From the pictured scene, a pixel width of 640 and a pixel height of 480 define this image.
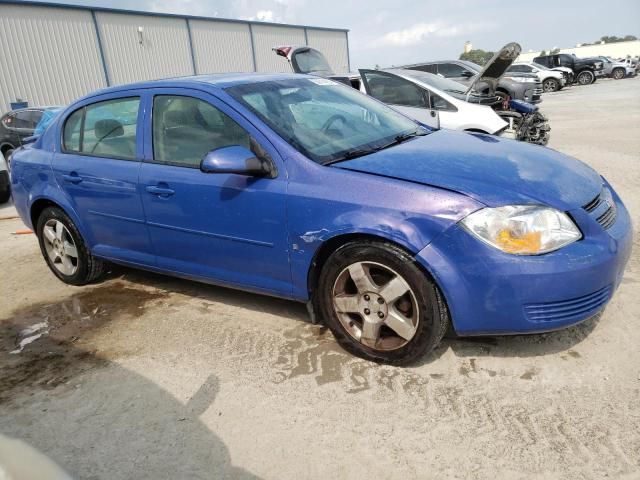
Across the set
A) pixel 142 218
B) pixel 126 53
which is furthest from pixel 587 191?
pixel 126 53

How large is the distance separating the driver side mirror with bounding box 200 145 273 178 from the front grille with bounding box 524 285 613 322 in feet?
5.29

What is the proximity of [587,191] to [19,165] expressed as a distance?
4.49 m

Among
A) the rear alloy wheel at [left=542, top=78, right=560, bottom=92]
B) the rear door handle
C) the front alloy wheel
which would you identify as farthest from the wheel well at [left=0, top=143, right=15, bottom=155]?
the rear alloy wheel at [left=542, top=78, right=560, bottom=92]

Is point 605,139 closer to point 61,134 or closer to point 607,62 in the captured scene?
point 61,134

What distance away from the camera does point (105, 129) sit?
4062 mm

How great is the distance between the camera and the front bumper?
2564mm

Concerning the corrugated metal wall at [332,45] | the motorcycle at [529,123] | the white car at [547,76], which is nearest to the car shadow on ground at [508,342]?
the motorcycle at [529,123]

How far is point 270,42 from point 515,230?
3128 centimetres

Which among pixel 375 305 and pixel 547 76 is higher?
pixel 375 305

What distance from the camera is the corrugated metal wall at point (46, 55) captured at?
19109 millimetres

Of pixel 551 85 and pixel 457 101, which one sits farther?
pixel 551 85

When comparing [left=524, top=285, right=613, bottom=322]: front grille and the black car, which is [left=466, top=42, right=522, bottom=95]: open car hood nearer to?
[left=524, top=285, right=613, bottom=322]: front grille

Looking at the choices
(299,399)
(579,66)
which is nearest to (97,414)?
(299,399)

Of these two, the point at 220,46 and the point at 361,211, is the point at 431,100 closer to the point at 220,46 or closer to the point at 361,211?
the point at 361,211
